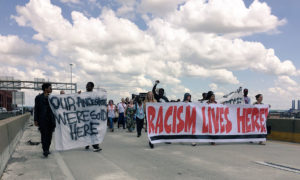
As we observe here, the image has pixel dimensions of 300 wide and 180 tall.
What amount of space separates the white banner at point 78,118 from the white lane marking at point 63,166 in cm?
31

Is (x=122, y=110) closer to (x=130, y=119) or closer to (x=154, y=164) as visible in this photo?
(x=130, y=119)

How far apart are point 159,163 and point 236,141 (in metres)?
Answer: 4.33

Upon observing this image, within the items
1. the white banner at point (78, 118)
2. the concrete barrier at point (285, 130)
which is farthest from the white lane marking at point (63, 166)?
the concrete barrier at point (285, 130)

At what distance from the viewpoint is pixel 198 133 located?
9078 mm

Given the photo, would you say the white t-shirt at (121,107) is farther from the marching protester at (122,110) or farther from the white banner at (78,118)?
the white banner at (78,118)

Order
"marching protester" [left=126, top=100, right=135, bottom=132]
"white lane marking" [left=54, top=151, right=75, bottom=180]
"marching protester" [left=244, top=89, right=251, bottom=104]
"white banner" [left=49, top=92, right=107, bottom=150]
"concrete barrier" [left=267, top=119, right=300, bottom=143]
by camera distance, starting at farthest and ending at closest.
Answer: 1. "marching protester" [left=126, top=100, right=135, bottom=132]
2. "marching protester" [left=244, top=89, right=251, bottom=104]
3. "concrete barrier" [left=267, top=119, right=300, bottom=143]
4. "white banner" [left=49, top=92, right=107, bottom=150]
5. "white lane marking" [left=54, top=151, right=75, bottom=180]

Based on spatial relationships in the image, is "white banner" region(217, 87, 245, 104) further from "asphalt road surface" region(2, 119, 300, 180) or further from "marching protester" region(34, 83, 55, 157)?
"marching protester" region(34, 83, 55, 157)

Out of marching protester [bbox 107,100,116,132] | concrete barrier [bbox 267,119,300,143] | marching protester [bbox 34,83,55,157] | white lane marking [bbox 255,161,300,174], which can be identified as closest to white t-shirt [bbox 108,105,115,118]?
marching protester [bbox 107,100,116,132]

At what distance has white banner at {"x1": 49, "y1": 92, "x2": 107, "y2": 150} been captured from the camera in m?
7.31

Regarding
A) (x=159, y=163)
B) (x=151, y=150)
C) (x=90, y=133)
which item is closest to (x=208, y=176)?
(x=159, y=163)

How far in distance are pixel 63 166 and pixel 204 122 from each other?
502 centimetres

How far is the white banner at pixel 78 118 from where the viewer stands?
288 inches

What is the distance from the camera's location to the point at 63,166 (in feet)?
19.4

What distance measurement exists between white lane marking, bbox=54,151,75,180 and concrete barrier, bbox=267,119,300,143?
8642 mm
